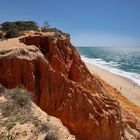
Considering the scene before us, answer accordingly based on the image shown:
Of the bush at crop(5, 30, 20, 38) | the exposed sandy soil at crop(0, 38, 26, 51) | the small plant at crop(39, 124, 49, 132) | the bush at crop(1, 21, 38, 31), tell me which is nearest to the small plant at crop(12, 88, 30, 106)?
the small plant at crop(39, 124, 49, 132)

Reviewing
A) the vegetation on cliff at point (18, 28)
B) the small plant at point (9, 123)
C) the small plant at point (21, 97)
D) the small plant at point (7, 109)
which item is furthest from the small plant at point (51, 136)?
the vegetation on cliff at point (18, 28)

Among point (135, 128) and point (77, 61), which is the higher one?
point (77, 61)

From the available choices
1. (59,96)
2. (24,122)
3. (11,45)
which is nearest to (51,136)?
(24,122)

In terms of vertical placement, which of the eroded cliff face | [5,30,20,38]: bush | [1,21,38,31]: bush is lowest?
the eroded cliff face

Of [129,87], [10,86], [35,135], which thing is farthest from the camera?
[129,87]

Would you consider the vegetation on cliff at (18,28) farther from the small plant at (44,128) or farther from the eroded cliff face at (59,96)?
the small plant at (44,128)

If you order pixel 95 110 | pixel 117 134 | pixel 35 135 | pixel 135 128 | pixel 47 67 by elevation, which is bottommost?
pixel 135 128

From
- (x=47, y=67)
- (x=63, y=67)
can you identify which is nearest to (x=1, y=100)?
(x=47, y=67)

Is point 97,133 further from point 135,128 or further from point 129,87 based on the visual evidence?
point 129,87

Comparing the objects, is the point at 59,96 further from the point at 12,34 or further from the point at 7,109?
the point at 12,34

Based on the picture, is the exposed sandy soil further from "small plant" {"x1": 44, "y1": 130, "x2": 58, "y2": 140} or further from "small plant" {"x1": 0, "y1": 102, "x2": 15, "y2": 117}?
"small plant" {"x1": 44, "y1": 130, "x2": 58, "y2": 140}

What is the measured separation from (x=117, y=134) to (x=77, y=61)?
529 centimetres

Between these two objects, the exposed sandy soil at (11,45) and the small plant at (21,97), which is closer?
the small plant at (21,97)

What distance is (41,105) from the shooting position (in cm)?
1349
